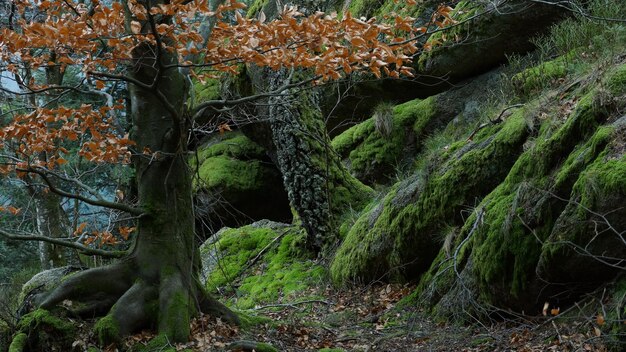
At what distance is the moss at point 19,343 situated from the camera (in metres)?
5.15

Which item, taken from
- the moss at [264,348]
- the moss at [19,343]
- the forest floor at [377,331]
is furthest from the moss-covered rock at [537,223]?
the moss at [19,343]

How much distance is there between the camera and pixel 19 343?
5.23 metres

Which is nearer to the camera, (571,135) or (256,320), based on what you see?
(571,135)

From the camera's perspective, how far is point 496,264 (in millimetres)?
5828

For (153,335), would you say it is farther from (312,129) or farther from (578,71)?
(578,71)

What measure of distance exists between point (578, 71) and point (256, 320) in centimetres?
491

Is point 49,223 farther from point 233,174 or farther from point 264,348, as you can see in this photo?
point 264,348

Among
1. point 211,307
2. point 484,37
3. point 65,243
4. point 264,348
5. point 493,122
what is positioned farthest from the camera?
point 484,37

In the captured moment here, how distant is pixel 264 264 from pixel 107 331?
6064mm

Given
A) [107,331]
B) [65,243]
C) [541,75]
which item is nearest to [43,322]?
[107,331]

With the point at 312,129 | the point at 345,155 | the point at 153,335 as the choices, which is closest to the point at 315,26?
the point at 153,335

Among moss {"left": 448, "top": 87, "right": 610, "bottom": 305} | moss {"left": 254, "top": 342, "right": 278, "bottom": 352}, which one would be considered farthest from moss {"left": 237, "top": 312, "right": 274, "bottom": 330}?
moss {"left": 448, "top": 87, "right": 610, "bottom": 305}

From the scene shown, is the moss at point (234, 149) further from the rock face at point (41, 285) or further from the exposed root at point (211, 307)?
the exposed root at point (211, 307)

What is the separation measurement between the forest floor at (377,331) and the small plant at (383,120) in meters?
5.11
